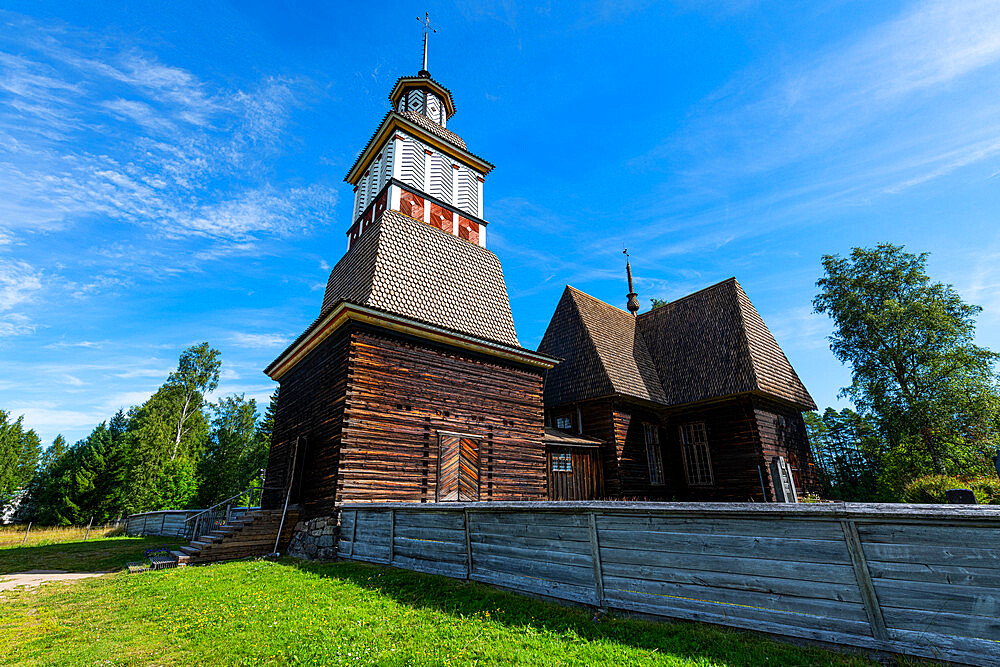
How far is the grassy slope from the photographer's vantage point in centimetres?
443

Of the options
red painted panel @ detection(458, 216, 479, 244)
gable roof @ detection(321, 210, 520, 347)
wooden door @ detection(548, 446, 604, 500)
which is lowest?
wooden door @ detection(548, 446, 604, 500)

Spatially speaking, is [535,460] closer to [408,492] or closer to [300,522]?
[408,492]

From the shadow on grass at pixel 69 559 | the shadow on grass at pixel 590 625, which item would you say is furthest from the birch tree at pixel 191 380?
the shadow on grass at pixel 590 625

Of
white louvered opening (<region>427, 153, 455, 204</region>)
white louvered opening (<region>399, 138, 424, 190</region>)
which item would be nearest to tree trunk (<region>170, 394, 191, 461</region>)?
white louvered opening (<region>399, 138, 424, 190</region>)

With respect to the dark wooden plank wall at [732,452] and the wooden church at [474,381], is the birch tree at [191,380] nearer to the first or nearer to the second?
the wooden church at [474,381]

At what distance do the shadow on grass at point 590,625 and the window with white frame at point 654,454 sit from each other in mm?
14354

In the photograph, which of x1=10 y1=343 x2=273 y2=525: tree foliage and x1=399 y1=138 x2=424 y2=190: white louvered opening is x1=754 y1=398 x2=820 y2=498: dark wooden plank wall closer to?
x1=399 y1=138 x2=424 y2=190: white louvered opening

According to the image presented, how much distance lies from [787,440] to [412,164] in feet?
67.2

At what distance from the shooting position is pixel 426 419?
1331 centimetres

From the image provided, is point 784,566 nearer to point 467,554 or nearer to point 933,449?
point 467,554

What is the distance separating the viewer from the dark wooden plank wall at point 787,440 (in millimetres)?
18547

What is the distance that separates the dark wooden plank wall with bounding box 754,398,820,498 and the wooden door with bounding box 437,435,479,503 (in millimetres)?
12193

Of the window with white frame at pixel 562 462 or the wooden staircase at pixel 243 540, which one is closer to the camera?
the wooden staircase at pixel 243 540

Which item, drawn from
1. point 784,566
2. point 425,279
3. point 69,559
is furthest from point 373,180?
point 784,566
